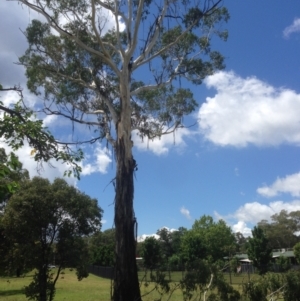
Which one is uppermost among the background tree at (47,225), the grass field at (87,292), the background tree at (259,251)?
the background tree at (259,251)

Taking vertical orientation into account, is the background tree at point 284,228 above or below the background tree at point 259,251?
above

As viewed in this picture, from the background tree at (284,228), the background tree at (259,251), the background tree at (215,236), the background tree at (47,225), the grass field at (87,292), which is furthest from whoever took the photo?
the background tree at (284,228)

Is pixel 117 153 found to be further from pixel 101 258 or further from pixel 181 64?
pixel 101 258

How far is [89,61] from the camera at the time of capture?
44.4ft

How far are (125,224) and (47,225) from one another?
13.2 ft

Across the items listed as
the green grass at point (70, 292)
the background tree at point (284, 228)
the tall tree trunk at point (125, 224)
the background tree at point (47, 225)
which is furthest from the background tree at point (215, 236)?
the tall tree trunk at point (125, 224)

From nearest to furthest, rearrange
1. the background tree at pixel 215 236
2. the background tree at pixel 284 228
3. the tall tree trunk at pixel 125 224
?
the tall tree trunk at pixel 125 224 → the background tree at pixel 215 236 → the background tree at pixel 284 228

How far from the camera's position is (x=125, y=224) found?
9.33m

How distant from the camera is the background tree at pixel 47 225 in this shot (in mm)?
12359

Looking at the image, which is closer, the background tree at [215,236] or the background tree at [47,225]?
the background tree at [47,225]

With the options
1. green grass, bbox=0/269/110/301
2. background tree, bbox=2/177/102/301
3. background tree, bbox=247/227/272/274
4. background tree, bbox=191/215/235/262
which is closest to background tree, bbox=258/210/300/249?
background tree, bbox=191/215/235/262

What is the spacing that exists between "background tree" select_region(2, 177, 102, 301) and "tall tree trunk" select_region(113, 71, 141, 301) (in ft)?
10.0

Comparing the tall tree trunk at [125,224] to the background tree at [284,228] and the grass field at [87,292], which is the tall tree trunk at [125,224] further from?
the background tree at [284,228]

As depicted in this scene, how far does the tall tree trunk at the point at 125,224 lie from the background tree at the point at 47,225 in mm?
3058
